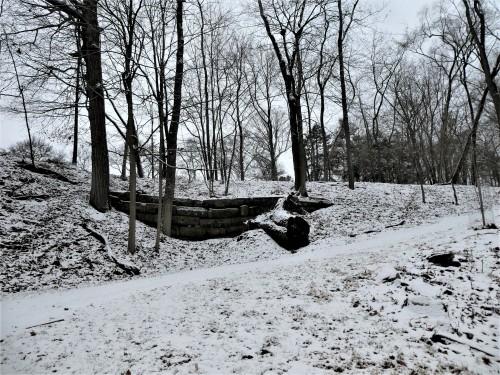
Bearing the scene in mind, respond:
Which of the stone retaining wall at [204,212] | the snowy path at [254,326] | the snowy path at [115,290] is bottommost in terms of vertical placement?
the snowy path at [115,290]

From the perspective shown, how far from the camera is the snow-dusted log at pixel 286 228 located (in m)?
9.69

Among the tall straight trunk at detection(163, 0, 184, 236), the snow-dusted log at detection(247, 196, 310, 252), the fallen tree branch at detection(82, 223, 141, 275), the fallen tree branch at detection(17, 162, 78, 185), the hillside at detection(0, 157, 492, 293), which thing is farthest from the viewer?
the fallen tree branch at detection(17, 162, 78, 185)

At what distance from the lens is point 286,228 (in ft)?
32.6

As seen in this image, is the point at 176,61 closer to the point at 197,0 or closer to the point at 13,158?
the point at 197,0

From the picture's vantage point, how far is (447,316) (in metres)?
3.59

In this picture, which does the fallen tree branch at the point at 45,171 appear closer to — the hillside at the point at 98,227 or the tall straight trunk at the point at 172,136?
the hillside at the point at 98,227

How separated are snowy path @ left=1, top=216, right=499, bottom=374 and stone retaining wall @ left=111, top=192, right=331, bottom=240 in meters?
5.06

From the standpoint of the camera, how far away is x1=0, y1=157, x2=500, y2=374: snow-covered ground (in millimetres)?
3062

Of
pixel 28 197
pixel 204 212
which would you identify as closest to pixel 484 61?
pixel 204 212

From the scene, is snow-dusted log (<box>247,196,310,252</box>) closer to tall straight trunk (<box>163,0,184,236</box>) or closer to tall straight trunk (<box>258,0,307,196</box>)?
tall straight trunk (<box>163,0,184,236</box>)

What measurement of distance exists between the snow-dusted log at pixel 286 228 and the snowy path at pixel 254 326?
3567 mm

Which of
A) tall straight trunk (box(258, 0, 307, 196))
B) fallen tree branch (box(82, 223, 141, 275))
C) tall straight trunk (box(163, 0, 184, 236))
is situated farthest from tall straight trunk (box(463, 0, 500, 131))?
fallen tree branch (box(82, 223, 141, 275))

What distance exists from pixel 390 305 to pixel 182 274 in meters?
4.85

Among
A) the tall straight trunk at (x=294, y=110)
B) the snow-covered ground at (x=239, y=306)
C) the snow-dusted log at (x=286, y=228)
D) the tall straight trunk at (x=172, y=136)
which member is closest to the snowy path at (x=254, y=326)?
the snow-covered ground at (x=239, y=306)
